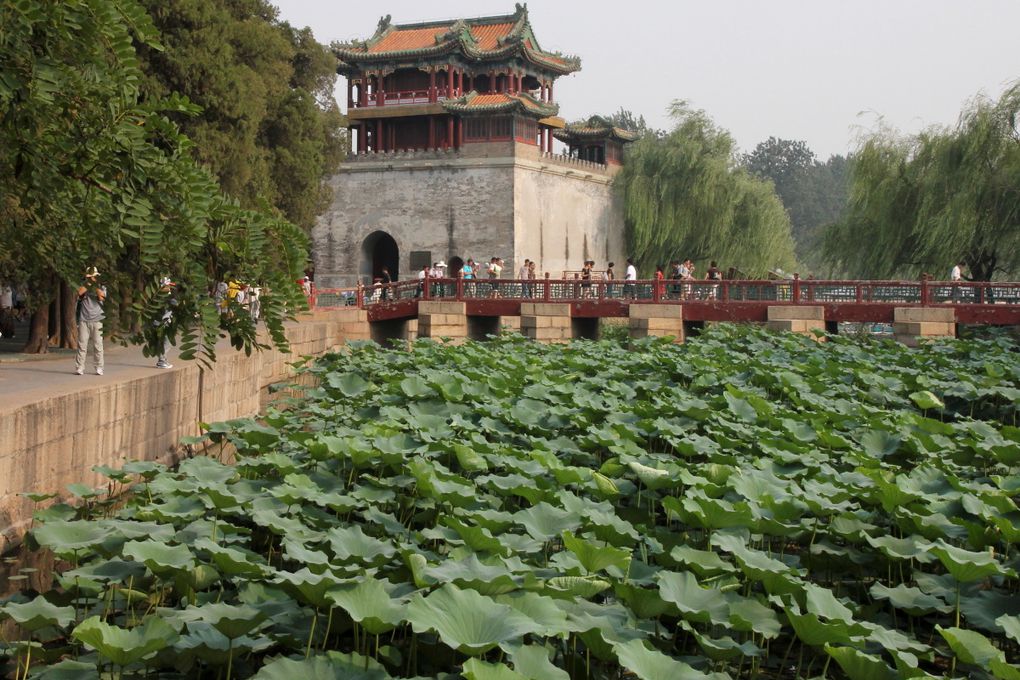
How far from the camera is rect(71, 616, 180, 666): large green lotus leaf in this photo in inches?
142

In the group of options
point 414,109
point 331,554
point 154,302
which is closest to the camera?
point 331,554

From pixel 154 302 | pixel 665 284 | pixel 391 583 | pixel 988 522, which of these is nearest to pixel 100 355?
pixel 154 302

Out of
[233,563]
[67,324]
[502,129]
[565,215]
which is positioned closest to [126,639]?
[233,563]

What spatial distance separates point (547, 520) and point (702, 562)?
2.55 feet

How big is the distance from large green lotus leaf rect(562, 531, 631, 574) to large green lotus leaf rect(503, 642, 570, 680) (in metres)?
0.87

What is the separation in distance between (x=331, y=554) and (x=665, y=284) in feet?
56.0

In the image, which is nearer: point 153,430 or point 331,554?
point 331,554

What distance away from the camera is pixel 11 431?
23.8 ft

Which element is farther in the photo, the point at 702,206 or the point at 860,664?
the point at 702,206

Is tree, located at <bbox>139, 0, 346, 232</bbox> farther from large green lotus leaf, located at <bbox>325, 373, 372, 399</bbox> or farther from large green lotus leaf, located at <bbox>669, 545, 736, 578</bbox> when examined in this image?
large green lotus leaf, located at <bbox>669, 545, 736, 578</bbox>

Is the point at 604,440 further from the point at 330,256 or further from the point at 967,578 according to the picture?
the point at 330,256

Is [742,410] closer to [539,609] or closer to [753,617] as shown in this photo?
[753,617]

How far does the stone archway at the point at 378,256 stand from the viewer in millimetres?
34938

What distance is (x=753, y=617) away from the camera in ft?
13.3
